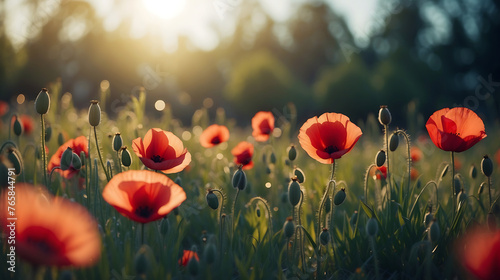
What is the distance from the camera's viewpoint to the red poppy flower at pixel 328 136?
1876 mm

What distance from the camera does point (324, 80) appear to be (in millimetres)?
14258

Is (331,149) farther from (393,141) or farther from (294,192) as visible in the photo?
(393,141)

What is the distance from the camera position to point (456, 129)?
1893 millimetres

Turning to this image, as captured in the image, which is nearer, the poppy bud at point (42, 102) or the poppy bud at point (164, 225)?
the poppy bud at point (42, 102)

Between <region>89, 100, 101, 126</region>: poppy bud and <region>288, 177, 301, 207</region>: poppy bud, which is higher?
<region>89, 100, 101, 126</region>: poppy bud

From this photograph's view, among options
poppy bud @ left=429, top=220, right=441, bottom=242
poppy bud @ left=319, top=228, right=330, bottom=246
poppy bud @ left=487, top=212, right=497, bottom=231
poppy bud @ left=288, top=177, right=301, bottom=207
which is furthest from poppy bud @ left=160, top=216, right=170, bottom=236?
poppy bud @ left=487, top=212, right=497, bottom=231

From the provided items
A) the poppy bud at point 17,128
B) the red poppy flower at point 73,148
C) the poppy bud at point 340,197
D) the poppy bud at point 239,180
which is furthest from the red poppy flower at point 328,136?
the poppy bud at point 17,128

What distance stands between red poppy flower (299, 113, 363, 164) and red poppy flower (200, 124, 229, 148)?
1345 millimetres

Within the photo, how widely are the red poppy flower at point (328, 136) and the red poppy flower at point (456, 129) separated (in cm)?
38

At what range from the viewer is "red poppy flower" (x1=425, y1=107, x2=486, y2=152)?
1828mm

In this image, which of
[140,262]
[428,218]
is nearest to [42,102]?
[140,262]

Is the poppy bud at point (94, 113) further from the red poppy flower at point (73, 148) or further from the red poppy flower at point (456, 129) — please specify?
the red poppy flower at point (456, 129)

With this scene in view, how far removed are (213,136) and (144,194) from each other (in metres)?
1.80

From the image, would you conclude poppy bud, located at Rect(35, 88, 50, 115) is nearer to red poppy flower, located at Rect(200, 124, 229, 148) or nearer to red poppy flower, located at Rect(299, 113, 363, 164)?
red poppy flower, located at Rect(299, 113, 363, 164)
